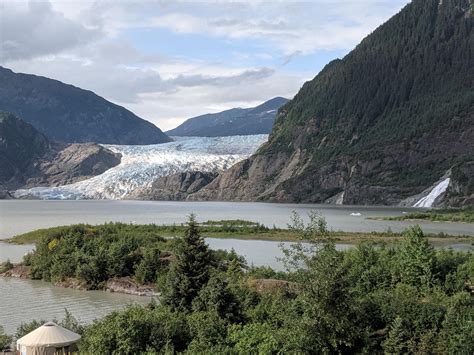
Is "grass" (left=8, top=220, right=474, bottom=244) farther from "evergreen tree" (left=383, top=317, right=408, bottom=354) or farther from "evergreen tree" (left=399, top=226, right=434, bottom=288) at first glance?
"evergreen tree" (left=383, top=317, right=408, bottom=354)

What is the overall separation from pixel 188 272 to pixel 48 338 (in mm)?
8948

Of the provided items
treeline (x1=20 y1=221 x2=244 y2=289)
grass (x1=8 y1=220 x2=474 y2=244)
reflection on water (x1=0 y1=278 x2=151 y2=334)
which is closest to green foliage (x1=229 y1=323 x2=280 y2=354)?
reflection on water (x1=0 y1=278 x2=151 y2=334)

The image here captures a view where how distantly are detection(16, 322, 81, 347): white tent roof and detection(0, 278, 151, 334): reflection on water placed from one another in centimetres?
852

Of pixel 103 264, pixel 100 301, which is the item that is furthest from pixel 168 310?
pixel 103 264

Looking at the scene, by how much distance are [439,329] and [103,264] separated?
23518mm

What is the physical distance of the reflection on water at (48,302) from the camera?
30.3 metres

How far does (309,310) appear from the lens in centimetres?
1820

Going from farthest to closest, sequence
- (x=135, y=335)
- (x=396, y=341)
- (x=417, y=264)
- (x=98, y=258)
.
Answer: (x=98, y=258) → (x=417, y=264) → (x=396, y=341) → (x=135, y=335)

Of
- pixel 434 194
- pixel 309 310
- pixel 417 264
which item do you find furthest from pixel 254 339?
pixel 434 194

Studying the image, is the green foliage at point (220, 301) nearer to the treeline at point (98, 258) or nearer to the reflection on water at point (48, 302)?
the reflection on water at point (48, 302)

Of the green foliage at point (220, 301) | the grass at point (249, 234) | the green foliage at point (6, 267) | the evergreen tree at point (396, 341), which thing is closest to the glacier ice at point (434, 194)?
the grass at point (249, 234)

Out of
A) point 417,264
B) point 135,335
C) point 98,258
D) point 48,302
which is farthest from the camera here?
point 98,258

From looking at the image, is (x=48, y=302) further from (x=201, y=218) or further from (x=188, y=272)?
(x=201, y=218)

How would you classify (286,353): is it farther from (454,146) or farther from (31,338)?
(454,146)
